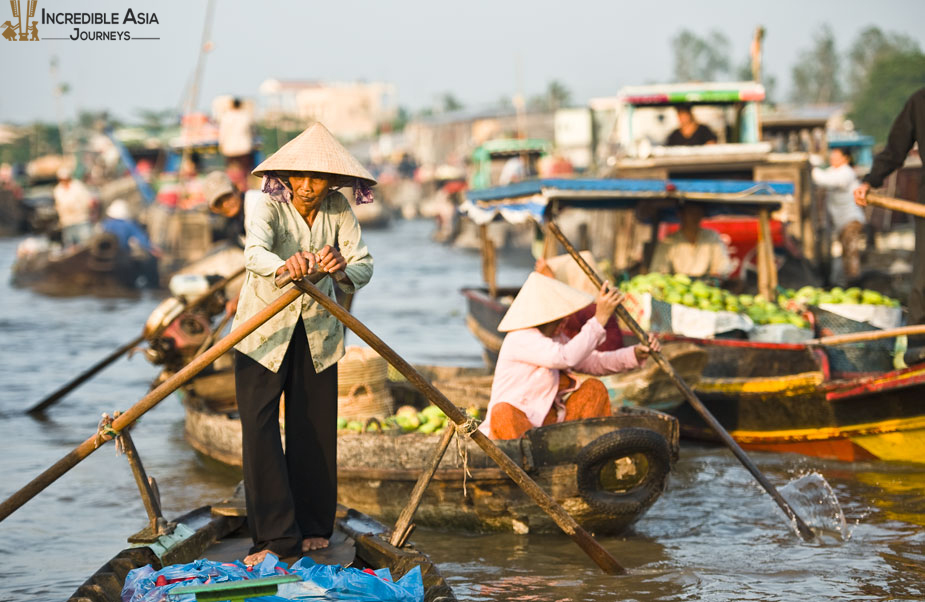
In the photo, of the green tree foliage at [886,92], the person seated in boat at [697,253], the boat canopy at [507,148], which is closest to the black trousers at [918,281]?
the person seated in boat at [697,253]

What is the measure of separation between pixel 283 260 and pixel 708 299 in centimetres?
462

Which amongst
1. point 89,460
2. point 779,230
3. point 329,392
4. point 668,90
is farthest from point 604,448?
point 668,90

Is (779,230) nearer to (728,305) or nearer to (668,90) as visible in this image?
(668,90)

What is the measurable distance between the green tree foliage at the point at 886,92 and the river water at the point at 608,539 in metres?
28.8

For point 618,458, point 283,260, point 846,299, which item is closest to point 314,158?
point 283,260

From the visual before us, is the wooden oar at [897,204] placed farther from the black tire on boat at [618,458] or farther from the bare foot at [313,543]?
the bare foot at [313,543]

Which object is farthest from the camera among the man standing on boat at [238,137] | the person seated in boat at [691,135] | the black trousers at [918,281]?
the man standing on boat at [238,137]

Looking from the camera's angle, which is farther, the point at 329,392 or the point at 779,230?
the point at 779,230

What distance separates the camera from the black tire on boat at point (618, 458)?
16.8ft

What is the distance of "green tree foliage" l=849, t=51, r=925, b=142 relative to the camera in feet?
110

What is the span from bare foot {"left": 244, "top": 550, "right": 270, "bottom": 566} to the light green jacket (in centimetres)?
66

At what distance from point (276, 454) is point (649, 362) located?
3245mm

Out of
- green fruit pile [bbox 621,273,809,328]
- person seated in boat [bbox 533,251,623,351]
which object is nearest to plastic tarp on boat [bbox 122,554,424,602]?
person seated in boat [bbox 533,251,623,351]

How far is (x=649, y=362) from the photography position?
6863 mm
